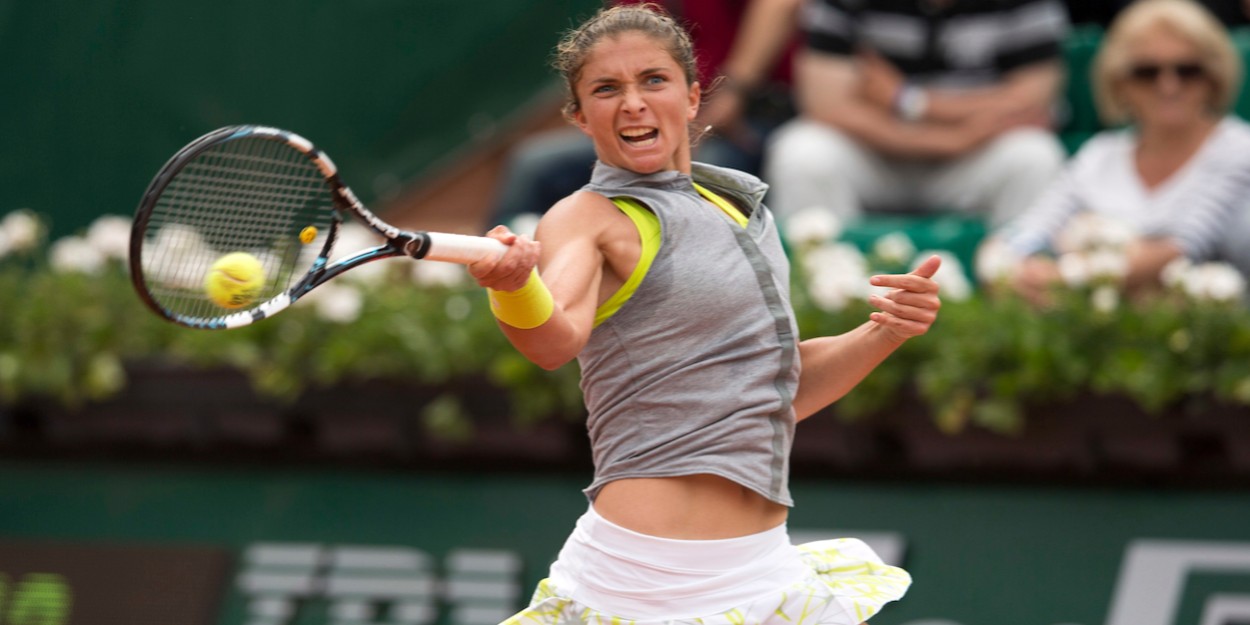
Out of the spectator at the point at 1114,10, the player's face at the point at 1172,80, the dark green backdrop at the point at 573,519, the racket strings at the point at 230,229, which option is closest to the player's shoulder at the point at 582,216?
the racket strings at the point at 230,229

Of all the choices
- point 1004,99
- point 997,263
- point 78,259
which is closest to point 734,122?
point 1004,99

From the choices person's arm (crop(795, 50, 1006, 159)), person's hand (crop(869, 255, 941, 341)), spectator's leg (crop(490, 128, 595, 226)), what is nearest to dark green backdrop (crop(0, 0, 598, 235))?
spectator's leg (crop(490, 128, 595, 226))

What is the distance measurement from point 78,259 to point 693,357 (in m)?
3.61

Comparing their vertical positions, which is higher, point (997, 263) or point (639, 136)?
point (997, 263)

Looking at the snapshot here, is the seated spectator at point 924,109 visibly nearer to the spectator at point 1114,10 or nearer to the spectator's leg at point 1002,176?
the spectator's leg at point 1002,176

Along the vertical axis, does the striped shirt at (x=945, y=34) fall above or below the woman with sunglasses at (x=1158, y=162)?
above

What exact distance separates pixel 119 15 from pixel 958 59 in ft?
10.9

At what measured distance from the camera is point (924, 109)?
219 inches

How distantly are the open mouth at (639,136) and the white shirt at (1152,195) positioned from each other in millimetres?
2577

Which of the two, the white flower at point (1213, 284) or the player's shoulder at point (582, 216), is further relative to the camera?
the white flower at point (1213, 284)

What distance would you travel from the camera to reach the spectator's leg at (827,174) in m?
5.55

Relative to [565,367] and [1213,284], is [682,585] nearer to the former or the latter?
[565,367]

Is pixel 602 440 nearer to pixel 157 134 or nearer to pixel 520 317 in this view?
pixel 520 317

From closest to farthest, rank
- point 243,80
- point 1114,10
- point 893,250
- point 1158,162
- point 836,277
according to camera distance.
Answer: point 836,277 → point 893,250 → point 1158,162 → point 1114,10 → point 243,80
